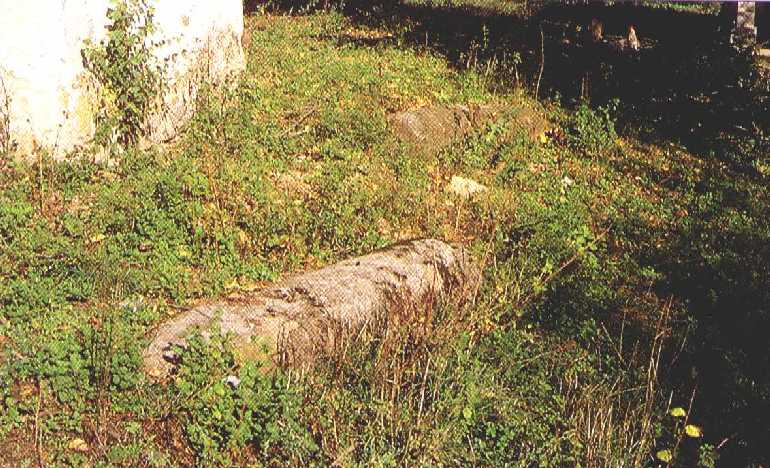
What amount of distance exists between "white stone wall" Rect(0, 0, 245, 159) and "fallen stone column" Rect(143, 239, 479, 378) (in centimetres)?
299

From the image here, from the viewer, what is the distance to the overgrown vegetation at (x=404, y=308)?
413 cm

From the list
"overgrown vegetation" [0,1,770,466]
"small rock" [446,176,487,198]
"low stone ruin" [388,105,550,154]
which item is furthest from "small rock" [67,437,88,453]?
"low stone ruin" [388,105,550,154]

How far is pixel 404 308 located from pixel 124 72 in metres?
3.81

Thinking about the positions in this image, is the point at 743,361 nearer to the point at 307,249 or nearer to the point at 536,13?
the point at 307,249

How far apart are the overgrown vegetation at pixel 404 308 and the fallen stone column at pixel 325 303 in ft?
0.45

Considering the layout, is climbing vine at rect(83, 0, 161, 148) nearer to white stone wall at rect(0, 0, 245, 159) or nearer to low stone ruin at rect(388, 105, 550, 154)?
white stone wall at rect(0, 0, 245, 159)

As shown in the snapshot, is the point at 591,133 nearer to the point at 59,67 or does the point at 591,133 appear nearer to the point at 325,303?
the point at 325,303

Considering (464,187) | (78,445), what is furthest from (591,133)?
(78,445)

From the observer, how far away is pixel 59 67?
22.7 ft

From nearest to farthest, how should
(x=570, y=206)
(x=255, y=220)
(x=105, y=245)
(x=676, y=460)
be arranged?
(x=676, y=460) < (x=105, y=245) < (x=255, y=220) < (x=570, y=206)

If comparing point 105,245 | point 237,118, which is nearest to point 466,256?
point 105,245

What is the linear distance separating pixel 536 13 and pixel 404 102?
8.13m

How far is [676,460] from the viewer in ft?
14.1

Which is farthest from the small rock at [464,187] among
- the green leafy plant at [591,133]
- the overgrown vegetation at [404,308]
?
the green leafy plant at [591,133]
